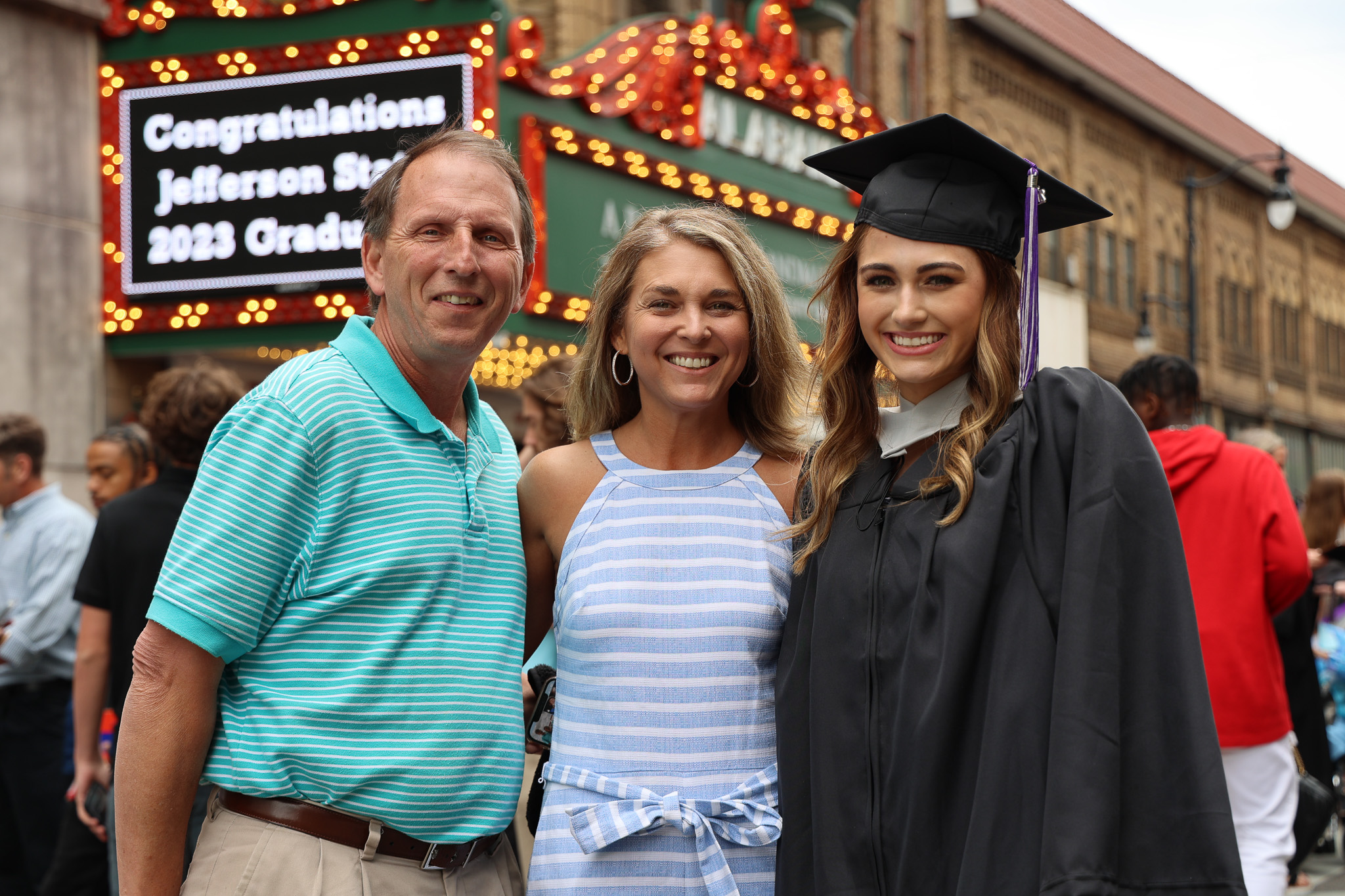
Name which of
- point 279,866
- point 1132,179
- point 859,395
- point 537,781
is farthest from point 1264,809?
point 1132,179

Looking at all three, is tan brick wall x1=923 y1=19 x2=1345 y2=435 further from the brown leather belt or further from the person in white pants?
the brown leather belt

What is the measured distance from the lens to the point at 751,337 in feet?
10.0

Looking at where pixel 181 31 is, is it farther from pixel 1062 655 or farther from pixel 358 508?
pixel 1062 655

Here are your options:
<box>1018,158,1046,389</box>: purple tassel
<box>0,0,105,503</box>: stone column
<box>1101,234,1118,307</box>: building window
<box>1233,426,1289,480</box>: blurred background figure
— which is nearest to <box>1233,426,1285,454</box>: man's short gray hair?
<box>1233,426,1289,480</box>: blurred background figure

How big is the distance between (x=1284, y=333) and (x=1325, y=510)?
103 ft

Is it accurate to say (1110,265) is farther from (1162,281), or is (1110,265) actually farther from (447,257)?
(447,257)

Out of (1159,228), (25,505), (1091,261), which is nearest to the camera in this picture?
(25,505)

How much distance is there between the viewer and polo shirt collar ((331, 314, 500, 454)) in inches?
103

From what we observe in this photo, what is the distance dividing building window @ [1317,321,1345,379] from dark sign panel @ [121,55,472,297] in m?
36.5

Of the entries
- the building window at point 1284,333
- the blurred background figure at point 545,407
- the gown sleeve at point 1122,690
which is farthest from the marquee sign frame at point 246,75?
the building window at point 1284,333

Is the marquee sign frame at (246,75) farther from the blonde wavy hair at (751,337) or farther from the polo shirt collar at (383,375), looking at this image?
the polo shirt collar at (383,375)

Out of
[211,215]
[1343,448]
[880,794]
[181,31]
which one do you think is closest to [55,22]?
[181,31]

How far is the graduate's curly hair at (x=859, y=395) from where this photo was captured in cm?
254

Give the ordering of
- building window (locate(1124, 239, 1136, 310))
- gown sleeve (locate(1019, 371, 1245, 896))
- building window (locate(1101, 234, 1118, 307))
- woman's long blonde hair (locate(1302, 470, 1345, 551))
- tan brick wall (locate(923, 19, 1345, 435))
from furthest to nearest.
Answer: building window (locate(1124, 239, 1136, 310))
building window (locate(1101, 234, 1118, 307))
tan brick wall (locate(923, 19, 1345, 435))
woman's long blonde hair (locate(1302, 470, 1345, 551))
gown sleeve (locate(1019, 371, 1245, 896))
